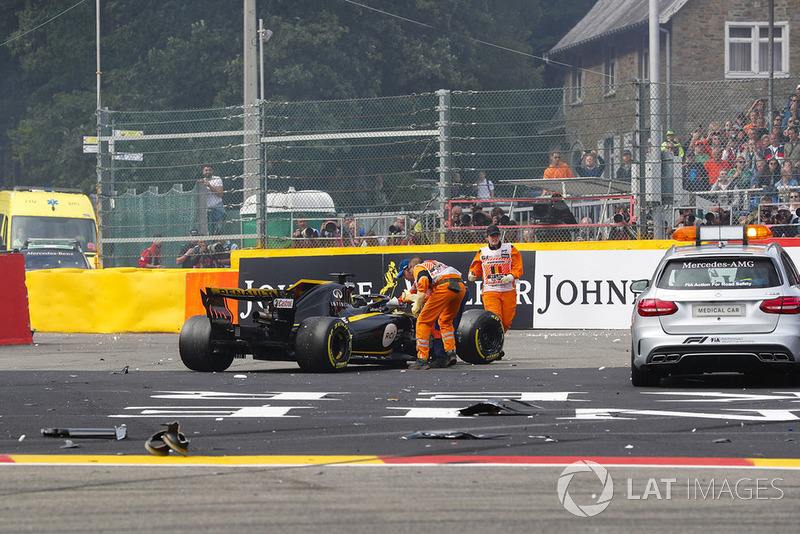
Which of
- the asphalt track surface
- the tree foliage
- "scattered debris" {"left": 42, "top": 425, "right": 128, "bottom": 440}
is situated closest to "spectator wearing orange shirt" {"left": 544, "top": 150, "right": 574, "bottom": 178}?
the asphalt track surface

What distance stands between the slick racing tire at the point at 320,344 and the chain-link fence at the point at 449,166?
6.27 meters

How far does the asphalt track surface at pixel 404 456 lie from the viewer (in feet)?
19.0

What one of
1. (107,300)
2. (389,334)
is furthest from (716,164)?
(107,300)

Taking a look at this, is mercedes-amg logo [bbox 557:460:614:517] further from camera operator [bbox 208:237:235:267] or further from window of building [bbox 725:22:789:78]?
window of building [bbox 725:22:789:78]

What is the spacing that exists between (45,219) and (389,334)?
75.6 feet

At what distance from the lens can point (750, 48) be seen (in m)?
44.7

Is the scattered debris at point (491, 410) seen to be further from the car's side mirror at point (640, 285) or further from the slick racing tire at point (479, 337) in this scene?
the slick racing tire at point (479, 337)

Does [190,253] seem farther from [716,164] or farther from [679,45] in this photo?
[679,45]

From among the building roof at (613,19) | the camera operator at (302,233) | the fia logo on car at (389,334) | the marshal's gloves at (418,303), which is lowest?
the fia logo on car at (389,334)

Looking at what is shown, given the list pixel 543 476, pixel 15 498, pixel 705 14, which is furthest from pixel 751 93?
pixel 705 14

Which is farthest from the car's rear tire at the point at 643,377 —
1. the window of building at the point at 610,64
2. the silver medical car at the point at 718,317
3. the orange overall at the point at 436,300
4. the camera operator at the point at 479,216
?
the window of building at the point at 610,64

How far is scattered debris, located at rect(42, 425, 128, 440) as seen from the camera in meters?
8.35

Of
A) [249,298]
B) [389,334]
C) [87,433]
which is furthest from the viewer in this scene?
[389,334]

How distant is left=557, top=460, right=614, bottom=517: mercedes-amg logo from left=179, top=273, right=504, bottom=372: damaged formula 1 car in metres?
6.66
